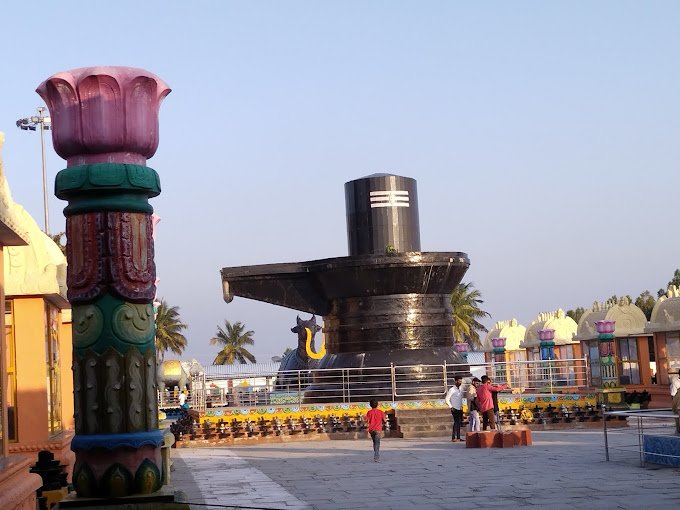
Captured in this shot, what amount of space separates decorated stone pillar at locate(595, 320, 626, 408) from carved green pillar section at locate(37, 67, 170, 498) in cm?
2386

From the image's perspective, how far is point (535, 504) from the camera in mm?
10859

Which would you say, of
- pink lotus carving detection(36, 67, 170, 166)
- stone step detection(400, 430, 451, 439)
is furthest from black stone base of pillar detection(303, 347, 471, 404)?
pink lotus carving detection(36, 67, 170, 166)

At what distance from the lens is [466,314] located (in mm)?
66562

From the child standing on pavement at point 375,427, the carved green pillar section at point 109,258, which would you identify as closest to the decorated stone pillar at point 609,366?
the child standing on pavement at point 375,427

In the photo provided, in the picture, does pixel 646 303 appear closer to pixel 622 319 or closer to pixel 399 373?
pixel 622 319

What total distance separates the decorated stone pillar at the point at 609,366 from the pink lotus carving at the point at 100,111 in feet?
78.9

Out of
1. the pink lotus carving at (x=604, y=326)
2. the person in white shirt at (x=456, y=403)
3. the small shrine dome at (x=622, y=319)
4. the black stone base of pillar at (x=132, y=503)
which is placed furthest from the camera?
the small shrine dome at (x=622, y=319)

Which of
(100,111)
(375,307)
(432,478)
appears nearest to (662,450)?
(432,478)

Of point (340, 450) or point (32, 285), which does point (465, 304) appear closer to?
point (340, 450)

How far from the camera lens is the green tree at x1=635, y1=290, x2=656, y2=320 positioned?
207ft

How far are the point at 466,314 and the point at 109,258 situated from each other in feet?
199

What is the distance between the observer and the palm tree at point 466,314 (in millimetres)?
64625

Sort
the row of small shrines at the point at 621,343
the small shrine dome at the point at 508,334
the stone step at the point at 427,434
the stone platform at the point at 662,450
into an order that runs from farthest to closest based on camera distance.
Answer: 1. the small shrine dome at the point at 508,334
2. the row of small shrines at the point at 621,343
3. the stone step at the point at 427,434
4. the stone platform at the point at 662,450

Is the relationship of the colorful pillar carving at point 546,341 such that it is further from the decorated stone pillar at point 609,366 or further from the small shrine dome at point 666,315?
the small shrine dome at point 666,315
